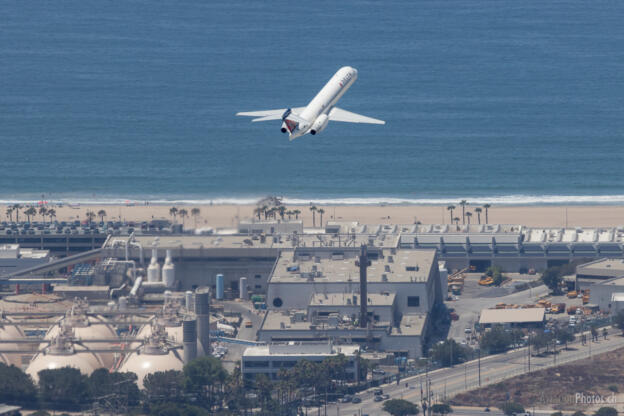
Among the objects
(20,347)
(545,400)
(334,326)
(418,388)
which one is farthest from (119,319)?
(545,400)

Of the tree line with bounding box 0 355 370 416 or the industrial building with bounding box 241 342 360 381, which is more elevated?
the industrial building with bounding box 241 342 360 381

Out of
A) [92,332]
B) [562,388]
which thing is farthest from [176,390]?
[562,388]

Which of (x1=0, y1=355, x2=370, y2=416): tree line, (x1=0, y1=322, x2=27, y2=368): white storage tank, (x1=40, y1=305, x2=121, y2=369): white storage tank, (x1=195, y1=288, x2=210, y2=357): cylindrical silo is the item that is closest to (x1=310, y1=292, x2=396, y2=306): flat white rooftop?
(x1=195, y1=288, x2=210, y2=357): cylindrical silo

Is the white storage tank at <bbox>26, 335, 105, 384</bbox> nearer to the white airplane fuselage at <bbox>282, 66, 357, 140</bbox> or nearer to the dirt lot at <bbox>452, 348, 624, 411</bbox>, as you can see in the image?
the white airplane fuselage at <bbox>282, 66, 357, 140</bbox>

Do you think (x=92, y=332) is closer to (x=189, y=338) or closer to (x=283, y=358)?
(x=189, y=338)

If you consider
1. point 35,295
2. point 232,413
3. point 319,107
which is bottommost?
point 232,413

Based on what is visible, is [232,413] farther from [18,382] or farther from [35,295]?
[35,295]
